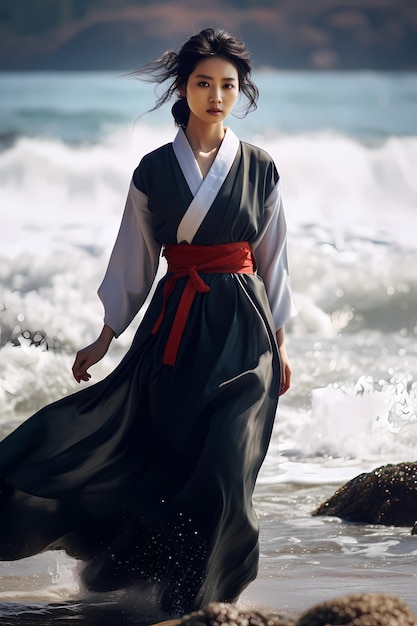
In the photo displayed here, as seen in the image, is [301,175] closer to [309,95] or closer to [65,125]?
[309,95]

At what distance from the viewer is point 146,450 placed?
9.94ft

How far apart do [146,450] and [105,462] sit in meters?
0.10

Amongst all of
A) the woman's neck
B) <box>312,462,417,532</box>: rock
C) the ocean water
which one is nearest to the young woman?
the woman's neck

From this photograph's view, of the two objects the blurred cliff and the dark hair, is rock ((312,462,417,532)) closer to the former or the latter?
the dark hair

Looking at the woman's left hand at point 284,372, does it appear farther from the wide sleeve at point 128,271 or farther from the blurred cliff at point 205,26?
the blurred cliff at point 205,26

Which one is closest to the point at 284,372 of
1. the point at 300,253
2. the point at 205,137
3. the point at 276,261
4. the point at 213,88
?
the point at 276,261

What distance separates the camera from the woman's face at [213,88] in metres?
3.01

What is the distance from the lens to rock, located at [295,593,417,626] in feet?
6.64

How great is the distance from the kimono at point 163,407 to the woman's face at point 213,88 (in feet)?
0.27

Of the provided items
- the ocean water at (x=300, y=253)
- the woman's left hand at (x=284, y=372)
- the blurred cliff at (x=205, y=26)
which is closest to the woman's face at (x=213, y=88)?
the woman's left hand at (x=284, y=372)

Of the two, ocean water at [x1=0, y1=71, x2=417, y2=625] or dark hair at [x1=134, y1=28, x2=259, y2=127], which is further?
ocean water at [x1=0, y1=71, x2=417, y2=625]

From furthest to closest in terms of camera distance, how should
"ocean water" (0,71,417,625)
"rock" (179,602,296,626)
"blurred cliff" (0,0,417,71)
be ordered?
"blurred cliff" (0,0,417,71) < "ocean water" (0,71,417,625) < "rock" (179,602,296,626)

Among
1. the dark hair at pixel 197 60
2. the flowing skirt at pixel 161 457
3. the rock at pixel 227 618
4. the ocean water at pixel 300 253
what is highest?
the ocean water at pixel 300 253

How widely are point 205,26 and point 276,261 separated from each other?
30.4 feet
